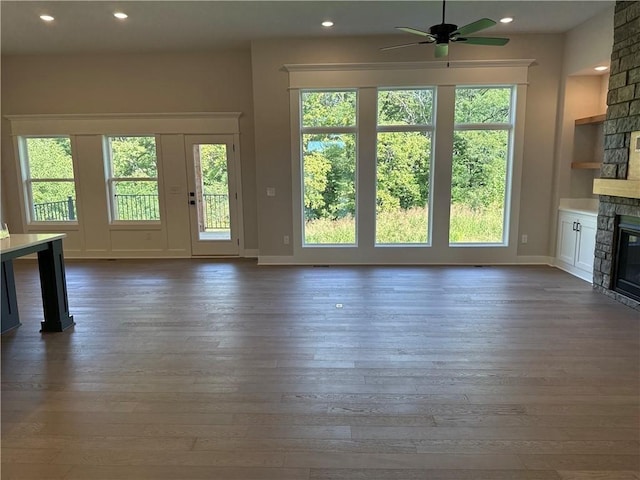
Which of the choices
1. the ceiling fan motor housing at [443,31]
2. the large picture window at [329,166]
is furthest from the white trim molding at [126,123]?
the ceiling fan motor housing at [443,31]

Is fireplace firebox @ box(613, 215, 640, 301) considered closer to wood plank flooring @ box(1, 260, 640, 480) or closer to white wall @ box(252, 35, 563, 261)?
wood plank flooring @ box(1, 260, 640, 480)

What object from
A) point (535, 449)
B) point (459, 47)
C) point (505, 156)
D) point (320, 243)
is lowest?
point (535, 449)

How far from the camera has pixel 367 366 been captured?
9.36 feet

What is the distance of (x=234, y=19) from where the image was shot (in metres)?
4.84

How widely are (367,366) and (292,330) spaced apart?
2.94 feet

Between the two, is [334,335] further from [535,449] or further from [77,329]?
[77,329]

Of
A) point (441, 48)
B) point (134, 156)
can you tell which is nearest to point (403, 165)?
point (441, 48)

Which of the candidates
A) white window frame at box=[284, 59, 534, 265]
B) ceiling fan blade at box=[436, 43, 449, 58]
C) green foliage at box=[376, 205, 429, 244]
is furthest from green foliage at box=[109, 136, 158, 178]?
ceiling fan blade at box=[436, 43, 449, 58]

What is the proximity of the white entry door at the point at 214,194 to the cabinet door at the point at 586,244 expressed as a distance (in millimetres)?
4896

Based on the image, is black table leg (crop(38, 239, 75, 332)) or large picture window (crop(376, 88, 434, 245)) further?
large picture window (crop(376, 88, 434, 245))

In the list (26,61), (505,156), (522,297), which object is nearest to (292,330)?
(522,297)

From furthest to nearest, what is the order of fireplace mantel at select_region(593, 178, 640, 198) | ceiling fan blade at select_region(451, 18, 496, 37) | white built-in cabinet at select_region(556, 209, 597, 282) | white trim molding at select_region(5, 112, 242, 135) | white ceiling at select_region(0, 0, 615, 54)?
white trim molding at select_region(5, 112, 242, 135), white built-in cabinet at select_region(556, 209, 597, 282), white ceiling at select_region(0, 0, 615, 54), fireplace mantel at select_region(593, 178, 640, 198), ceiling fan blade at select_region(451, 18, 496, 37)

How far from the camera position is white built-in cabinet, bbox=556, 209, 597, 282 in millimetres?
4938

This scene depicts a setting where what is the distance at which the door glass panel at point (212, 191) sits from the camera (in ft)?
21.2
